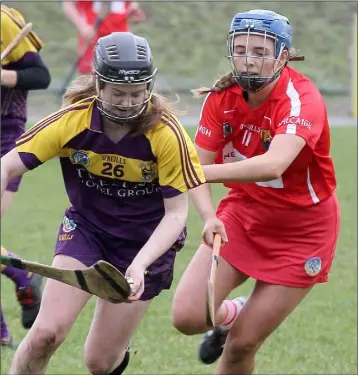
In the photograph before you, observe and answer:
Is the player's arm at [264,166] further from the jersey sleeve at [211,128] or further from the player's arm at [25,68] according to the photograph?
the player's arm at [25,68]

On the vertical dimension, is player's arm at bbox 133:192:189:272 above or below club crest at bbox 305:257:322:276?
above

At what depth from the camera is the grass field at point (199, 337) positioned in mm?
5512

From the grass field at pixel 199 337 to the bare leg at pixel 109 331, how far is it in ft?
2.93

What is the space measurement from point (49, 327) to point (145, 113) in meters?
0.91

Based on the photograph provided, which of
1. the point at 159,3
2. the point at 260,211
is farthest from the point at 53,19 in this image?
the point at 260,211

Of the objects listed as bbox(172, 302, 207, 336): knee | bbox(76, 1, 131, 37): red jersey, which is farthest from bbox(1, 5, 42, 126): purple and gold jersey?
bbox(76, 1, 131, 37): red jersey

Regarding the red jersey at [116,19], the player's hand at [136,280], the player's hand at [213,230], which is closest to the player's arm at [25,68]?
the player's hand at [213,230]

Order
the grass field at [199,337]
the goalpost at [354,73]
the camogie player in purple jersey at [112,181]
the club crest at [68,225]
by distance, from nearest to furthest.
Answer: the camogie player in purple jersey at [112,181], the club crest at [68,225], the grass field at [199,337], the goalpost at [354,73]

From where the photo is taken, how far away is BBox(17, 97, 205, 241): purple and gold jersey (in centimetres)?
407

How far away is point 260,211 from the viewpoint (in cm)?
474

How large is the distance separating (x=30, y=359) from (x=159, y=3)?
1732cm

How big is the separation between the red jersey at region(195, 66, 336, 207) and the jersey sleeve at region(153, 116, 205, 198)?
0.51 metres

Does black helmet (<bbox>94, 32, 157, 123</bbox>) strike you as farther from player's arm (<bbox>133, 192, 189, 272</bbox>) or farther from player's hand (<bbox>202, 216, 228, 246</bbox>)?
player's hand (<bbox>202, 216, 228, 246</bbox>)

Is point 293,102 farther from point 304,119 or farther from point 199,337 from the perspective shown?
point 199,337
